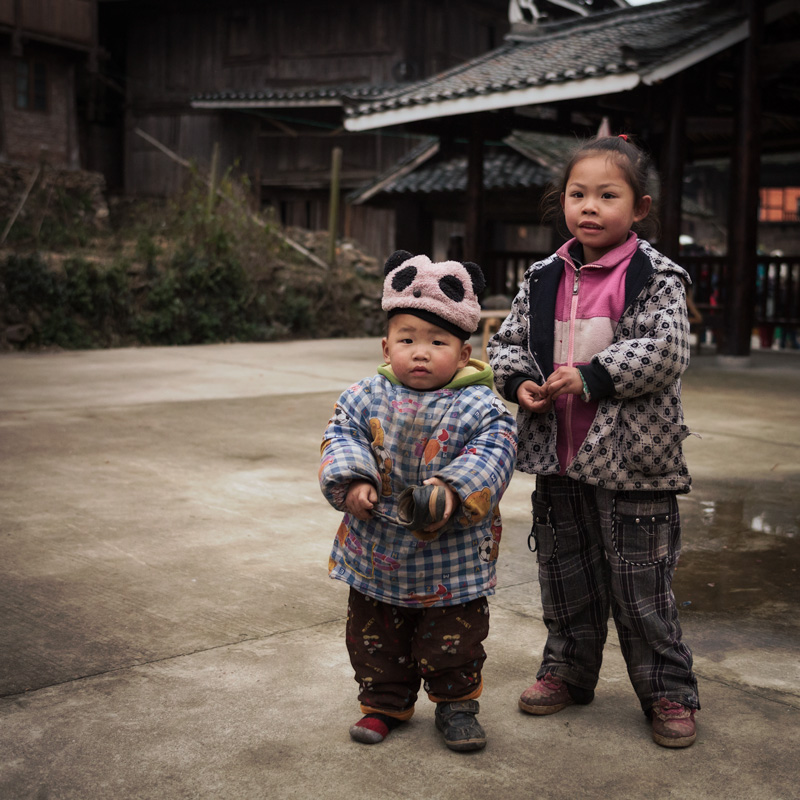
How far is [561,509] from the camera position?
7.77 ft

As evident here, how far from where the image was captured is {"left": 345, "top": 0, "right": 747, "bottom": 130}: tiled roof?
8695 mm

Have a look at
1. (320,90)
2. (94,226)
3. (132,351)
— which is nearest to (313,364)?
(132,351)

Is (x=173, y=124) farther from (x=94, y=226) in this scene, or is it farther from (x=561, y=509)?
(x=561, y=509)

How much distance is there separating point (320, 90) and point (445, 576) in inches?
672

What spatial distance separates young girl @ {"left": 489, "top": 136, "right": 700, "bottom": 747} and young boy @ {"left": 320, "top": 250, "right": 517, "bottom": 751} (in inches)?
6.5

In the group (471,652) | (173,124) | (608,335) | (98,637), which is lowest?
(98,637)

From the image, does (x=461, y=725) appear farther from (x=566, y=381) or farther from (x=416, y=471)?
(x=566, y=381)

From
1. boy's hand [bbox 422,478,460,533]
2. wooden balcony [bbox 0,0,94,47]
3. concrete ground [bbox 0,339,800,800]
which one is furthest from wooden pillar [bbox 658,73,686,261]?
wooden balcony [bbox 0,0,94,47]

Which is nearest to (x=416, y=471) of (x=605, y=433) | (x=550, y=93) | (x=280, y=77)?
(x=605, y=433)

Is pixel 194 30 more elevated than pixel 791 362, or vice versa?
pixel 194 30

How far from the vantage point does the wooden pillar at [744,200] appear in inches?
375

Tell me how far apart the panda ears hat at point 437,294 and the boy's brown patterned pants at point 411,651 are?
0.62m

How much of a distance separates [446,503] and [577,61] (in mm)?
8847

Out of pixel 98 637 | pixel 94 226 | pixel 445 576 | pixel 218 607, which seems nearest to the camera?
pixel 445 576
